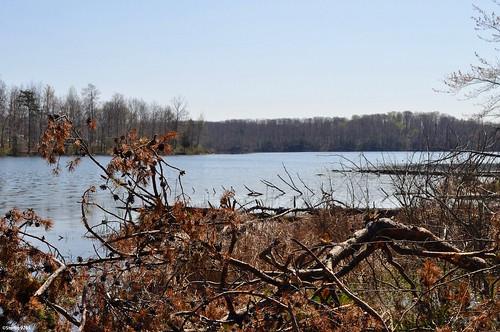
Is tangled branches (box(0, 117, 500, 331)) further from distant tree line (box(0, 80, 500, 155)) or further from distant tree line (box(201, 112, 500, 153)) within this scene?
distant tree line (box(201, 112, 500, 153))

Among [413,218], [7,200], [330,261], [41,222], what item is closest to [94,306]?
[41,222]

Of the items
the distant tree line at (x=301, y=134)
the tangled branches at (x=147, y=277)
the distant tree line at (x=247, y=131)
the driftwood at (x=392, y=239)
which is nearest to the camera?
the tangled branches at (x=147, y=277)

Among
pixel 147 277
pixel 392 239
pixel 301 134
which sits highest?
pixel 301 134

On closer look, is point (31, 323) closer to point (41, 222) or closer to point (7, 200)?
point (41, 222)

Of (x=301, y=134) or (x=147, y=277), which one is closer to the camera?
(x=147, y=277)

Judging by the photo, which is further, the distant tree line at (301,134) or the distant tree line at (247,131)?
the distant tree line at (301,134)

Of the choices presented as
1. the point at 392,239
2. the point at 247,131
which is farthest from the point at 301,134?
the point at 392,239

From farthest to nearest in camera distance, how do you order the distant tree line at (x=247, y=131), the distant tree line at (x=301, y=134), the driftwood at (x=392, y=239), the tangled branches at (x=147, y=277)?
the distant tree line at (x=301, y=134)
the distant tree line at (x=247, y=131)
the driftwood at (x=392, y=239)
the tangled branches at (x=147, y=277)

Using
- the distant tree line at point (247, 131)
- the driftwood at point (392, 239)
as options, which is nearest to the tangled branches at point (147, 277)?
the driftwood at point (392, 239)

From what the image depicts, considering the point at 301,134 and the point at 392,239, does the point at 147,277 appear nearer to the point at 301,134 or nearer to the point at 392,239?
the point at 392,239

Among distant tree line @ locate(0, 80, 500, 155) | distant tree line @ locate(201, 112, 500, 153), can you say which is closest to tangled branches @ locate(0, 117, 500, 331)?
distant tree line @ locate(0, 80, 500, 155)

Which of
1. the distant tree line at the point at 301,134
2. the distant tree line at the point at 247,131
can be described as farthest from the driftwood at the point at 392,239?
the distant tree line at the point at 301,134

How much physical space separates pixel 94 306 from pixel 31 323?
31 cm

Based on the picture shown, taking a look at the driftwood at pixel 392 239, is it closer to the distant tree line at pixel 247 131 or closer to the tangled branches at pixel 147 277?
the tangled branches at pixel 147 277
